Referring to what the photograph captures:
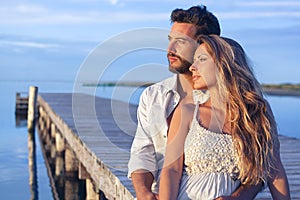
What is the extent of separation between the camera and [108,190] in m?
4.55

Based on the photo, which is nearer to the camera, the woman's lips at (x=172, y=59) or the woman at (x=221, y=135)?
the woman at (x=221, y=135)

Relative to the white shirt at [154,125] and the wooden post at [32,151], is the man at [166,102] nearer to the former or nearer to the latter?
the white shirt at [154,125]

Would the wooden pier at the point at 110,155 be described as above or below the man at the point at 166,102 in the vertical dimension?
below

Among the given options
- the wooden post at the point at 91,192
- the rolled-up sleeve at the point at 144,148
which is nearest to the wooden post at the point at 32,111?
the wooden post at the point at 91,192

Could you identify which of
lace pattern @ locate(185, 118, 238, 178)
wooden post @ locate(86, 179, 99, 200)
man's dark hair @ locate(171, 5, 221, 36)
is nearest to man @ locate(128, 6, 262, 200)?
→ man's dark hair @ locate(171, 5, 221, 36)

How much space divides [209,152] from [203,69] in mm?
358

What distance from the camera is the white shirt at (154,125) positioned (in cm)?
241

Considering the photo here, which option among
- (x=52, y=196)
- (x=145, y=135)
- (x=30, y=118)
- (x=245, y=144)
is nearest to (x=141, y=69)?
(x=145, y=135)

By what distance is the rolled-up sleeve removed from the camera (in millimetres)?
2453

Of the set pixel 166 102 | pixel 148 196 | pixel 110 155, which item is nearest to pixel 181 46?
pixel 166 102

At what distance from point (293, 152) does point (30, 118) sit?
13445 mm

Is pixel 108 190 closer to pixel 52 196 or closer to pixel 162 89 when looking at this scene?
pixel 162 89

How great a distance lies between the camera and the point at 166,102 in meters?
2.40

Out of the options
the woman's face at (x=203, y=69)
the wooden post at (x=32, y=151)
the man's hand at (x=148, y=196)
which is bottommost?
the wooden post at (x=32, y=151)
